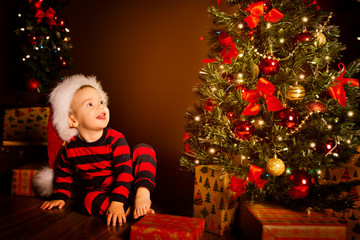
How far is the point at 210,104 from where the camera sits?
1611 millimetres

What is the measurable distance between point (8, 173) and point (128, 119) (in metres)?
1.01

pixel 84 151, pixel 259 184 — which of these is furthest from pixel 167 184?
pixel 259 184

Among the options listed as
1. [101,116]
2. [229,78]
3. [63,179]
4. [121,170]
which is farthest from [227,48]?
[63,179]

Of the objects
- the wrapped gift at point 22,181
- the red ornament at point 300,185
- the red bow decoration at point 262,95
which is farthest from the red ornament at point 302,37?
the wrapped gift at point 22,181

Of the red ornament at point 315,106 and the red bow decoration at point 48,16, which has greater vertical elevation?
the red bow decoration at point 48,16

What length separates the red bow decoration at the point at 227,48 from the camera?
4.75ft

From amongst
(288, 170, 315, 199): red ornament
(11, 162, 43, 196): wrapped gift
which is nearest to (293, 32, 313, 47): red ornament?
(288, 170, 315, 199): red ornament

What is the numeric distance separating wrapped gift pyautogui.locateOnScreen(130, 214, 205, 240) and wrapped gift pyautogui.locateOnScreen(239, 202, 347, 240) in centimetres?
25

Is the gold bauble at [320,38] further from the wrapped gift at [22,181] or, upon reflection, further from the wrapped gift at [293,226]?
Answer: the wrapped gift at [22,181]

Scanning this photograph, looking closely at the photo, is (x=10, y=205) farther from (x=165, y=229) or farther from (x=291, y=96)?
(x=291, y=96)

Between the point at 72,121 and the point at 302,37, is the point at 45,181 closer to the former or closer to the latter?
the point at 72,121

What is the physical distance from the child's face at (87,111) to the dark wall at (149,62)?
2.75 feet

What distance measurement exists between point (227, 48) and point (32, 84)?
5.84ft

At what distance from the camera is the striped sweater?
159cm
